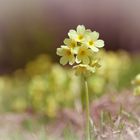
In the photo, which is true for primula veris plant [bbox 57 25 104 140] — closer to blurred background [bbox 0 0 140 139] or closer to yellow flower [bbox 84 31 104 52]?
yellow flower [bbox 84 31 104 52]

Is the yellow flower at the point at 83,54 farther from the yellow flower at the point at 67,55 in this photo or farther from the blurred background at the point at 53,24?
the blurred background at the point at 53,24

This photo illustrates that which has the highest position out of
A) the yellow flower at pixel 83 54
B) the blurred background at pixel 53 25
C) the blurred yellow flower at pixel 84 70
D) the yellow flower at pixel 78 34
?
the blurred background at pixel 53 25

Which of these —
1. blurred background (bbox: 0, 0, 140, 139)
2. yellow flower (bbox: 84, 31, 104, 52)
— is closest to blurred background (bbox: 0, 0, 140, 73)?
blurred background (bbox: 0, 0, 140, 139)

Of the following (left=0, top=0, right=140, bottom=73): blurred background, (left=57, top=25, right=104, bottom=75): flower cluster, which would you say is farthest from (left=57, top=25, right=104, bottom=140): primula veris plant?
(left=0, top=0, right=140, bottom=73): blurred background

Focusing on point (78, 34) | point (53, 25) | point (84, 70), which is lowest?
point (84, 70)

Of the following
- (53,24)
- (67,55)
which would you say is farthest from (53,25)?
(67,55)

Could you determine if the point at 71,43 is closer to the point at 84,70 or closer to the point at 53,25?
the point at 84,70

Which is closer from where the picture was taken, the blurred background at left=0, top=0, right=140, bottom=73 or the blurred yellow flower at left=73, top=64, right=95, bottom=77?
the blurred yellow flower at left=73, top=64, right=95, bottom=77

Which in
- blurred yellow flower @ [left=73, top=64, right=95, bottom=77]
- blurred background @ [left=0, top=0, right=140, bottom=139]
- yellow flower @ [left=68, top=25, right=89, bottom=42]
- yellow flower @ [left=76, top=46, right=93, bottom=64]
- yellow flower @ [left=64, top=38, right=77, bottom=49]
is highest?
blurred background @ [left=0, top=0, right=140, bottom=139]

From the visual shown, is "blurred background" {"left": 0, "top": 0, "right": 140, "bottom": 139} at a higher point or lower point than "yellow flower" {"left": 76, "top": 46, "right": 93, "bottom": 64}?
higher

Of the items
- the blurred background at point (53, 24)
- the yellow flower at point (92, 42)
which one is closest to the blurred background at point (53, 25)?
the blurred background at point (53, 24)
